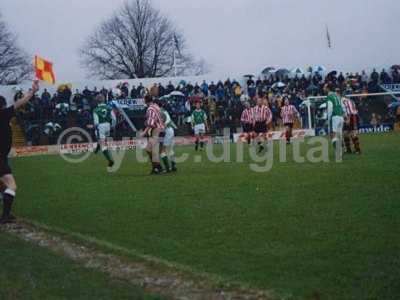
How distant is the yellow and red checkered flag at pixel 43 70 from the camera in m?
9.51

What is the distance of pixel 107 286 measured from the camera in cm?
590

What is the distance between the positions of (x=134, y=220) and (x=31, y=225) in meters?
1.54

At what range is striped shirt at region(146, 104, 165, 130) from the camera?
1670 centimetres

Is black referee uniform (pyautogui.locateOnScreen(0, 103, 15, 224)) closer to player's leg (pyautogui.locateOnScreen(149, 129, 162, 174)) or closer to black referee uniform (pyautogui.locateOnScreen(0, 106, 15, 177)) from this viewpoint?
black referee uniform (pyautogui.locateOnScreen(0, 106, 15, 177))

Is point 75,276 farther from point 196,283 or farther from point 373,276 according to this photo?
point 373,276

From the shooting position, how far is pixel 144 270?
6422 millimetres

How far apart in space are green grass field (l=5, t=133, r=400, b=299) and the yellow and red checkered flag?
2.09m

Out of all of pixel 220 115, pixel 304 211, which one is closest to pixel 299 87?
pixel 220 115

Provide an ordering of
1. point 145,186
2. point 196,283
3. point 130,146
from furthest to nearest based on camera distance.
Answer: point 130,146, point 145,186, point 196,283

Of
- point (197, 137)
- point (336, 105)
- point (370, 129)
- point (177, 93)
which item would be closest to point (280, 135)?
point (370, 129)

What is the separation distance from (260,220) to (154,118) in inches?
332

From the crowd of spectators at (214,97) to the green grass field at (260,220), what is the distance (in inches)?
736

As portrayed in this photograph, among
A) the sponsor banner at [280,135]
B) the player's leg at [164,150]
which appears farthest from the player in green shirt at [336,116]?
the sponsor banner at [280,135]

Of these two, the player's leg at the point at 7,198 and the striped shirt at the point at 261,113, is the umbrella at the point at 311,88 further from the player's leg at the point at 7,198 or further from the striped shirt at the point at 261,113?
the player's leg at the point at 7,198
